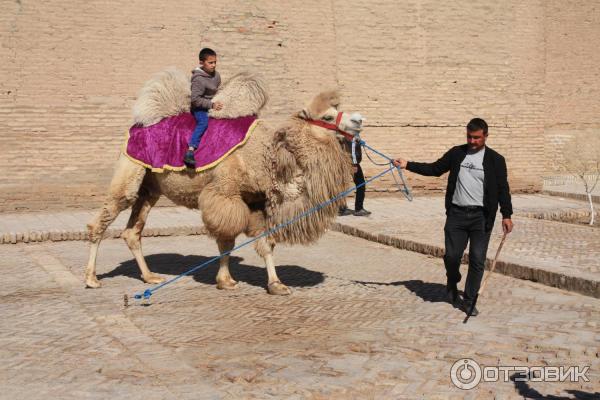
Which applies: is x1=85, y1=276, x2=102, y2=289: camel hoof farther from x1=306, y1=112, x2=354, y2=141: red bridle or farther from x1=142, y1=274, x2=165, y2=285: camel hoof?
x1=306, y1=112, x2=354, y2=141: red bridle

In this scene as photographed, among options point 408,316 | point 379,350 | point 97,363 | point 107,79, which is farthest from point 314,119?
point 107,79

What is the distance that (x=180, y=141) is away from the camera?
27.6 ft

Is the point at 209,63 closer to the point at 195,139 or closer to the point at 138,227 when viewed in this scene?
the point at 195,139

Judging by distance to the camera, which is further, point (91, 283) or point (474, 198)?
point (91, 283)

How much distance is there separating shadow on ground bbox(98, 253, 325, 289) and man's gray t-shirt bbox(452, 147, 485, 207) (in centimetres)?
219

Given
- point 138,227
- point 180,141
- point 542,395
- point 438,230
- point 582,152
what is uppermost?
point 180,141

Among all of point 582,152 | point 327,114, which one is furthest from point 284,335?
point 582,152

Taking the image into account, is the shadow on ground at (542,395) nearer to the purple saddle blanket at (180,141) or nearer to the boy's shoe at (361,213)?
the purple saddle blanket at (180,141)

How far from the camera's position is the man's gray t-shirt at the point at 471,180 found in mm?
7301

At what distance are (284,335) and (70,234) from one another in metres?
6.88

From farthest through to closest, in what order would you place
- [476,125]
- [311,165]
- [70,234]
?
[70,234], [311,165], [476,125]

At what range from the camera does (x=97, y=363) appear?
18.7 ft

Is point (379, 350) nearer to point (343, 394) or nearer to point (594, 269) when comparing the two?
point (343, 394)

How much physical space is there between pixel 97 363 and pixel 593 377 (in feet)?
11.4
